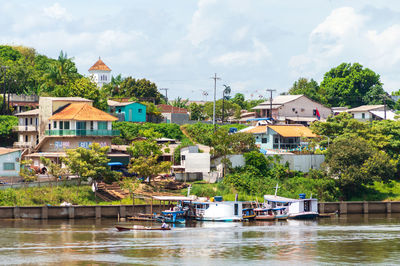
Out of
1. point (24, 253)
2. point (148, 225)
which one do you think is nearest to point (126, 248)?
point (24, 253)

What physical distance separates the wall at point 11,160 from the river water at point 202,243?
1138 centimetres

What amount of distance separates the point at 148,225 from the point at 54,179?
47.1 feet

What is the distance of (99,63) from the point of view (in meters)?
174

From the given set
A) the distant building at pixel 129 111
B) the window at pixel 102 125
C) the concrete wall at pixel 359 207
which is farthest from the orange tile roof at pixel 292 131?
the window at pixel 102 125

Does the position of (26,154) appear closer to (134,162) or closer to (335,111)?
(134,162)

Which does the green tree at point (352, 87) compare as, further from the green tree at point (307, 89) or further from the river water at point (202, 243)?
the river water at point (202, 243)

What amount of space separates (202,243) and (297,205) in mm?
22008

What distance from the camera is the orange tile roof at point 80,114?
278 ft

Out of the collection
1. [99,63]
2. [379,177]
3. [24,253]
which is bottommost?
[24,253]

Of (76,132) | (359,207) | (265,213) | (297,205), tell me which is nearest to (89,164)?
(76,132)

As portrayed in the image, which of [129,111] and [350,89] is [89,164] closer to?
[129,111]

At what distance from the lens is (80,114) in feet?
280

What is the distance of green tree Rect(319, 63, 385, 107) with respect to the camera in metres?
146

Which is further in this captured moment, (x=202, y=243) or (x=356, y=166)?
(x=356, y=166)
